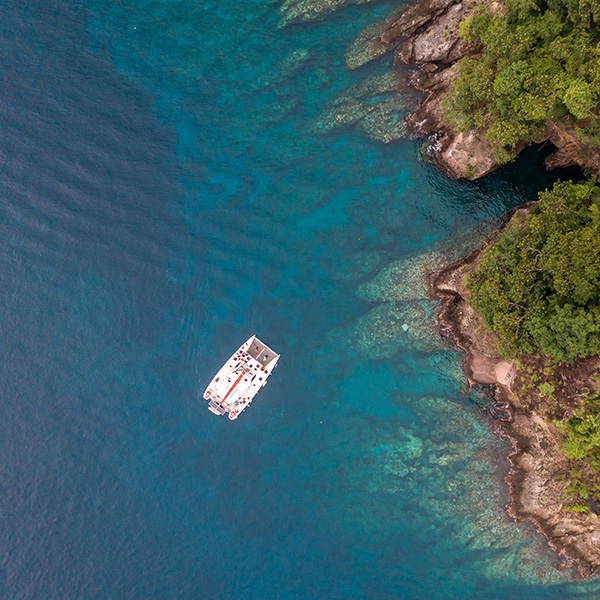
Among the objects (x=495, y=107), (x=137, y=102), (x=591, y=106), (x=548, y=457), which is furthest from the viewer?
(x=137, y=102)

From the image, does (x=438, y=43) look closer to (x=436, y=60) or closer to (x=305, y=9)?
(x=436, y=60)

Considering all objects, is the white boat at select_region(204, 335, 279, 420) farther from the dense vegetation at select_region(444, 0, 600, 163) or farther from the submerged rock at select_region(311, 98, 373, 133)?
the dense vegetation at select_region(444, 0, 600, 163)

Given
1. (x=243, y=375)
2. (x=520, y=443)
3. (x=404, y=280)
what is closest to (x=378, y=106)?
(x=404, y=280)

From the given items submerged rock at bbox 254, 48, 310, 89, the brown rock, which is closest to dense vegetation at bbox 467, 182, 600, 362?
the brown rock

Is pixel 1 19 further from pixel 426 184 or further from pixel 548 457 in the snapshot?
pixel 548 457

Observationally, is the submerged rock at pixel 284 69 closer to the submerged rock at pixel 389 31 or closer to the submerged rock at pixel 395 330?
the submerged rock at pixel 389 31

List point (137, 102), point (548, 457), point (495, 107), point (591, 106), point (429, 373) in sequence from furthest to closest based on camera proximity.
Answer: point (137, 102), point (429, 373), point (548, 457), point (495, 107), point (591, 106)

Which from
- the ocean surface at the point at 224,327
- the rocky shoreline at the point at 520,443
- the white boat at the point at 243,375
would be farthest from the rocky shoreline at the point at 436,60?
the white boat at the point at 243,375

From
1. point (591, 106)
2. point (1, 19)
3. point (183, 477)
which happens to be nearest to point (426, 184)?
point (591, 106)
